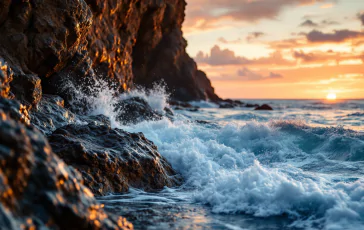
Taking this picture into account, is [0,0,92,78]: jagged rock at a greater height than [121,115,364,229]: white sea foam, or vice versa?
[0,0,92,78]: jagged rock

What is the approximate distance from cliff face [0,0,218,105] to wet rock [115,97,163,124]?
1568 millimetres

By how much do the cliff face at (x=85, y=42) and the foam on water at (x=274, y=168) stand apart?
95.4 inches

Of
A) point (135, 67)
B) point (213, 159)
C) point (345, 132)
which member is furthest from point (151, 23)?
point (213, 159)

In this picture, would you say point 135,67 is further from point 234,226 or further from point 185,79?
point 234,226

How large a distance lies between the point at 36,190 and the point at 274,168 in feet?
15.5

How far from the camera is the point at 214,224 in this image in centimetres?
387

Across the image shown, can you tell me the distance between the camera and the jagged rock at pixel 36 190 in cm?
228

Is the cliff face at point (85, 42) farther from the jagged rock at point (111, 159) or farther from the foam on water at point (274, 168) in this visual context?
the foam on water at point (274, 168)

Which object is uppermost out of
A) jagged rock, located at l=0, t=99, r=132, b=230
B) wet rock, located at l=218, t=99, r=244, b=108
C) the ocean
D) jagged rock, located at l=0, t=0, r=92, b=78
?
jagged rock, located at l=0, t=0, r=92, b=78

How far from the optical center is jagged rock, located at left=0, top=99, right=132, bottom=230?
7.49ft

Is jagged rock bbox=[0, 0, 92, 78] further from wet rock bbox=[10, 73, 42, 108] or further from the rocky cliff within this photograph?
wet rock bbox=[10, 73, 42, 108]

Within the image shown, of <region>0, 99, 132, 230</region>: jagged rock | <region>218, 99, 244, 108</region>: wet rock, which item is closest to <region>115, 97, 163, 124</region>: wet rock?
<region>0, 99, 132, 230</region>: jagged rock

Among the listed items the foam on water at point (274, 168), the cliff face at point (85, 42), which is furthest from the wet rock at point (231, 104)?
the foam on water at point (274, 168)

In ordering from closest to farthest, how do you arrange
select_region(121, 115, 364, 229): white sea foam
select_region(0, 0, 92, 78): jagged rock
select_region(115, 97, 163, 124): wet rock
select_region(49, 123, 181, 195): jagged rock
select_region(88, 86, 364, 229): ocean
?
select_region(88, 86, 364, 229): ocean, select_region(121, 115, 364, 229): white sea foam, select_region(49, 123, 181, 195): jagged rock, select_region(0, 0, 92, 78): jagged rock, select_region(115, 97, 163, 124): wet rock
